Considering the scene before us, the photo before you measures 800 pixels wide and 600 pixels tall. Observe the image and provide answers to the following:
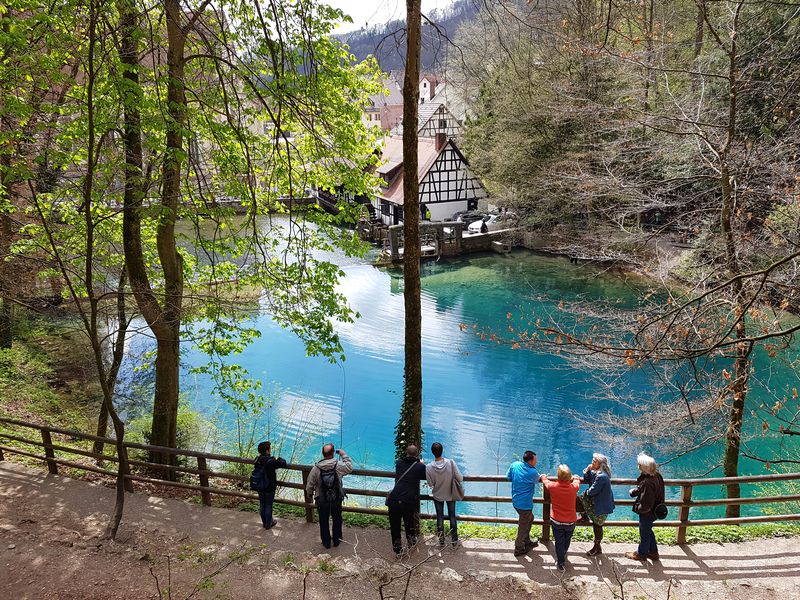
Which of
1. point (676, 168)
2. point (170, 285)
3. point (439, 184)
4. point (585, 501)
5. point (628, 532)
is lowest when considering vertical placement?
point (628, 532)

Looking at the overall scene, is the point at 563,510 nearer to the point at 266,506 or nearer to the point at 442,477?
the point at 442,477

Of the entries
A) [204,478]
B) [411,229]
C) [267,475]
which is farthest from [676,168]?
[204,478]

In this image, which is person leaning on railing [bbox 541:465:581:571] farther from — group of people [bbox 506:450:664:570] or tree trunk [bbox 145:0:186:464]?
tree trunk [bbox 145:0:186:464]

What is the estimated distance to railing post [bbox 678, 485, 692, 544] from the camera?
20.2 feet

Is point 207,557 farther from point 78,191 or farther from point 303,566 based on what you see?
point 78,191

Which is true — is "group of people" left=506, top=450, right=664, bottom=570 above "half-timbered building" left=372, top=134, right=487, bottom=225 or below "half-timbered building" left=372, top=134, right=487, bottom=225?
below

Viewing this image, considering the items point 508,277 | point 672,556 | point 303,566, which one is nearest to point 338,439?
point 303,566

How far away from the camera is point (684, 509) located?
6258mm

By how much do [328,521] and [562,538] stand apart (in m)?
2.47

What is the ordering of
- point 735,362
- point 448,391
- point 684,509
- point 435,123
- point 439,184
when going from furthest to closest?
point 435,123 → point 439,184 → point 448,391 → point 735,362 → point 684,509

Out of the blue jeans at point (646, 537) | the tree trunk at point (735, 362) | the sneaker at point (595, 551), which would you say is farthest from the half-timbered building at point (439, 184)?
the blue jeans at point (646, 537)

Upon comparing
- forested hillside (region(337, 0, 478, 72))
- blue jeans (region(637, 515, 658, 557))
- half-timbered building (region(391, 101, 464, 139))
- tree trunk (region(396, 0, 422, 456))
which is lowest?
blue jeans (region(637, 515, 658, 557))

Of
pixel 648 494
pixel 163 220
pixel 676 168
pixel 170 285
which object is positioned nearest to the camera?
pixel 648 494

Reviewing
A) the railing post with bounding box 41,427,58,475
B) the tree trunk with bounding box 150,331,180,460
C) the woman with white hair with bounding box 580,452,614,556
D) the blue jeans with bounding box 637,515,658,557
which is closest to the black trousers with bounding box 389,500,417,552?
the woman with white hair with bounding box 580,452,614,556
